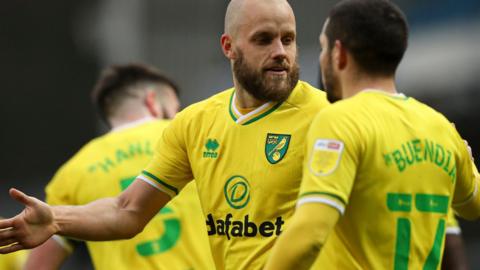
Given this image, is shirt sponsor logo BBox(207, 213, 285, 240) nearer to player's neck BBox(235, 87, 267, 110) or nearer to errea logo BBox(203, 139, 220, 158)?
errea logo BBox(203, 139, 220, 158)

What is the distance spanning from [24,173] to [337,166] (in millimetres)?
11817

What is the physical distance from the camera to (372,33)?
4.62 metres

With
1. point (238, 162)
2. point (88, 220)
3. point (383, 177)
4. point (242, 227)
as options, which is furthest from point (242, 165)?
point (383, 177)

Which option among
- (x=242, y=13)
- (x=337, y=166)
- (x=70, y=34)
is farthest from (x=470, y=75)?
(x=337, y=166)

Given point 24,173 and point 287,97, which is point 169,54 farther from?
point 287,97

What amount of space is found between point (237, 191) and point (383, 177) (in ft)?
3.35

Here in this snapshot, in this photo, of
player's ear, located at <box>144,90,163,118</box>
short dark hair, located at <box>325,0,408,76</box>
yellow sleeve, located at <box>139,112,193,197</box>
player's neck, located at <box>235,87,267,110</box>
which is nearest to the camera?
short dark hair, located at <box>325,0,408,76</box>

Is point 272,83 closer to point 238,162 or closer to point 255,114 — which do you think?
point 255,114

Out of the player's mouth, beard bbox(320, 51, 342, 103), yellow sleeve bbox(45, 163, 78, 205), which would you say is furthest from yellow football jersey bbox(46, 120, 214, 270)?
beard bbox(320, 51, 342, 103)

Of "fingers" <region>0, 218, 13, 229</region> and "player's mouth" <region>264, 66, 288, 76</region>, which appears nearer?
"fingers" <region>0, 218, 13, 229</region>

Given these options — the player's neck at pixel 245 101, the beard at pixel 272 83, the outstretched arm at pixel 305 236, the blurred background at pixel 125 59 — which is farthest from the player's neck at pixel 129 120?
the blurred background at pixel 125 59

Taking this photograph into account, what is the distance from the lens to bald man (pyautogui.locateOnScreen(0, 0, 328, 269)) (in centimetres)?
530

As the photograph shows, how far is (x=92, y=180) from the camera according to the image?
733 centimetres

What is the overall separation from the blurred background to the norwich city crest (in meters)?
9.58
